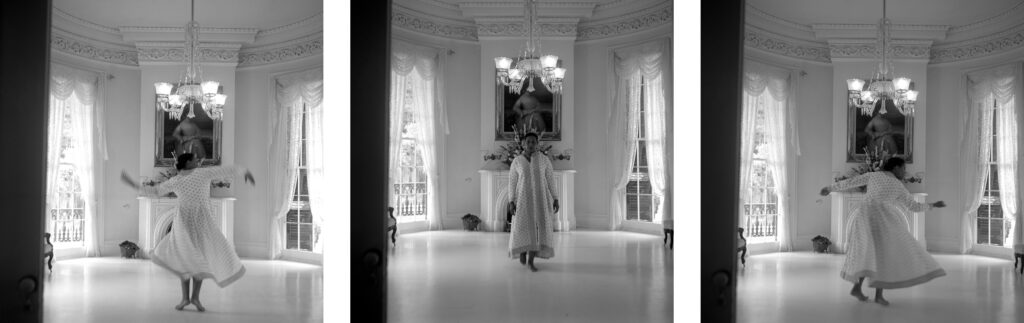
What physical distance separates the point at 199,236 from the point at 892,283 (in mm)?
2695

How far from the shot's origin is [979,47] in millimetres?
2480

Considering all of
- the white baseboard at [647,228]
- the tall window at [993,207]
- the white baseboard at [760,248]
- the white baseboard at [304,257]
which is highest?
the tall window at [993,207]

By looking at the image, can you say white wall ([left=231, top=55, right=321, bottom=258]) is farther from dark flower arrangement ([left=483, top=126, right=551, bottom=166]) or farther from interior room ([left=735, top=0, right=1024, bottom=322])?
interior room ([left=735, top=0, right=1024, bottom=322])

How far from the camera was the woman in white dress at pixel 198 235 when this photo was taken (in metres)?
2.75

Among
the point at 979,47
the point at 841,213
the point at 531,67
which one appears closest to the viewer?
the point at 979,47

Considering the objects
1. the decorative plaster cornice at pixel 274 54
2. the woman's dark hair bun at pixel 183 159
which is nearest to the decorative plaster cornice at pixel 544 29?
the decorative plaster cornice at pixel 274 54

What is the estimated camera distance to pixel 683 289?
266 cm

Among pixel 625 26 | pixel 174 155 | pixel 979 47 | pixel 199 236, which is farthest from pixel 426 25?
pixel 979 47

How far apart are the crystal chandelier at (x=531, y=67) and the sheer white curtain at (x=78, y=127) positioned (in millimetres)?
1682

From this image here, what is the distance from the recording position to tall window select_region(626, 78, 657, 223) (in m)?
2.69

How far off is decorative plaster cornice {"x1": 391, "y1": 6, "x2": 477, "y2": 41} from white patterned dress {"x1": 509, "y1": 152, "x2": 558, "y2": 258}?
564 mm

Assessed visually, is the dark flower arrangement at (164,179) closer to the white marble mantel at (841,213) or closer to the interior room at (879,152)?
the interior room at (879,152)

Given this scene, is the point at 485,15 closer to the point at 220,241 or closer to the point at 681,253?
the point at 681,253

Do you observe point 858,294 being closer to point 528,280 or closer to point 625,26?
point 528,280
